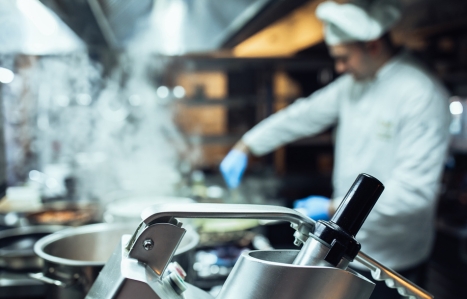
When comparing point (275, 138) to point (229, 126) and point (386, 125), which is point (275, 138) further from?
point (229, 126)

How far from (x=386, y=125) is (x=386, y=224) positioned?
1.45 feet

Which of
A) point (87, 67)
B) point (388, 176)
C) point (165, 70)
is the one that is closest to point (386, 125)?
point (388, 176)

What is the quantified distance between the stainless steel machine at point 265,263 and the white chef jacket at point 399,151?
3.76 ft

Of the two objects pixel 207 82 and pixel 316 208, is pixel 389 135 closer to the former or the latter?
pixel 316 208

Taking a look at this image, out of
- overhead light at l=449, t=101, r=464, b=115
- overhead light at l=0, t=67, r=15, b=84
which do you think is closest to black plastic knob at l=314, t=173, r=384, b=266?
overhead light at l=0, t=67, r=15, b=84

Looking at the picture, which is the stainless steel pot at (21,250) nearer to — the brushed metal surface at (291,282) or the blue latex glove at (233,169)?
the brushed metal surface at (291,282)

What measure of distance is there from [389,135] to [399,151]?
98 millimetres

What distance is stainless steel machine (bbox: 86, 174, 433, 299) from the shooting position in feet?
1.37

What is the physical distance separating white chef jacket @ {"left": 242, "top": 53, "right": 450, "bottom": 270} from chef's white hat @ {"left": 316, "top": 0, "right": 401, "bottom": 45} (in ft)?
0.66

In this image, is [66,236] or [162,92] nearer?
[66,236]

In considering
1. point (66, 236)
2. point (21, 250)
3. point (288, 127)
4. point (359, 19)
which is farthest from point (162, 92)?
point (66, 236)

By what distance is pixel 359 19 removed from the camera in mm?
1673

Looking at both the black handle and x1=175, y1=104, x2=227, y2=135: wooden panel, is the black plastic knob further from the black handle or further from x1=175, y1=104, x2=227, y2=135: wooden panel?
x1=175, y1=104, x2=227, y2=135: wooden panel

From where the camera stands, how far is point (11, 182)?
7.59 feet
